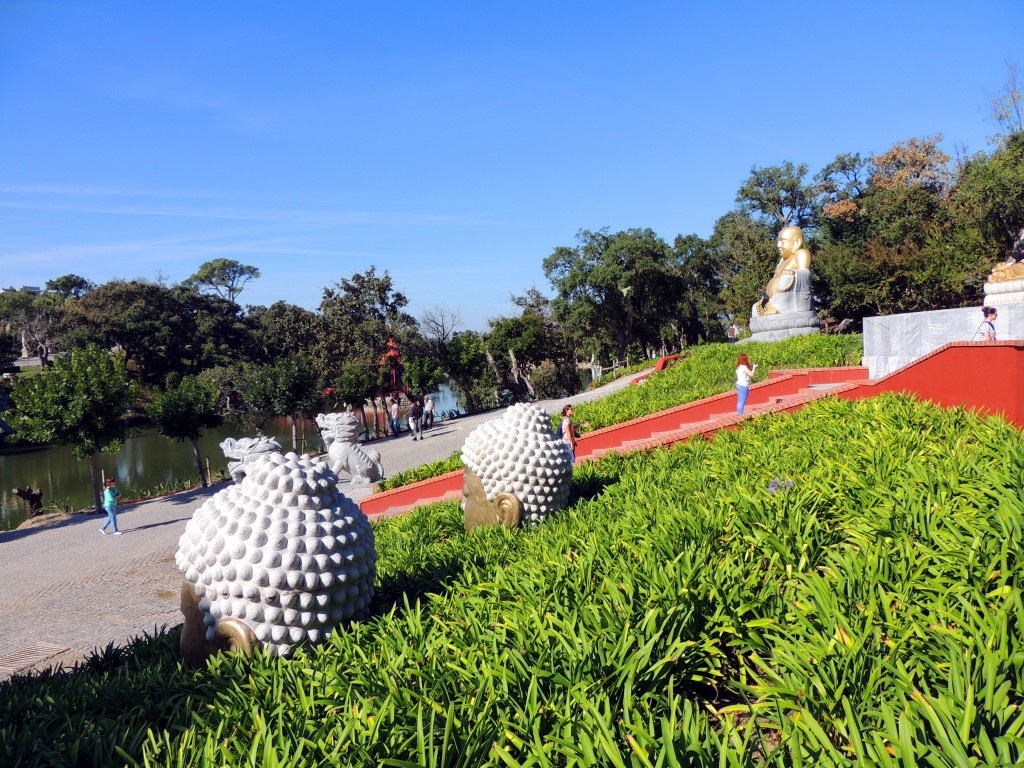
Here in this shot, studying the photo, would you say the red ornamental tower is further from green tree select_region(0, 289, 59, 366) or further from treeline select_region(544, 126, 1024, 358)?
green tree select_region(0, 289, 59, 366)

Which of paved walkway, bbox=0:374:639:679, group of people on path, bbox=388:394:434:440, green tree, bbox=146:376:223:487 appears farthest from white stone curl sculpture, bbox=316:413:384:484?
green tree, bbox=146:376:223:487

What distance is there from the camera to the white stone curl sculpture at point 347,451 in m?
8.27

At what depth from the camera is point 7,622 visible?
8430 mm

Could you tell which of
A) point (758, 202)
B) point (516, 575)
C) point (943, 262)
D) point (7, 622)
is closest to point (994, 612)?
point (516, 575)

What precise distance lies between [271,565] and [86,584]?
28.1 feet

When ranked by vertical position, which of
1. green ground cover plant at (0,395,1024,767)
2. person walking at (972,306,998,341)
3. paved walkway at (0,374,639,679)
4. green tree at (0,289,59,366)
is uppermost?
green tree at (0,289,59,366)

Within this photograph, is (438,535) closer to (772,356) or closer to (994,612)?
(994,612)

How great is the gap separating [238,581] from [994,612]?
3.26 m

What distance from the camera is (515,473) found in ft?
18.6

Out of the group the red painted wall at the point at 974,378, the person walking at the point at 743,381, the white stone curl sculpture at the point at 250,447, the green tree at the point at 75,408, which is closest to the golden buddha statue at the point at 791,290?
the person walking at the point at 743,381

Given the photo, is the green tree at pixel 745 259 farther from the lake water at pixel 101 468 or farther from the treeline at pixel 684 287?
the lake water at pixel 101 468

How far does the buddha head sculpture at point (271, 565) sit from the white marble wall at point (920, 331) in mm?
7822

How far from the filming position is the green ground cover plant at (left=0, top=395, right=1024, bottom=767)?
213 centimetres

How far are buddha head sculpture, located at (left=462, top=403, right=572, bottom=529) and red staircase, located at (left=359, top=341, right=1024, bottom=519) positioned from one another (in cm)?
317
